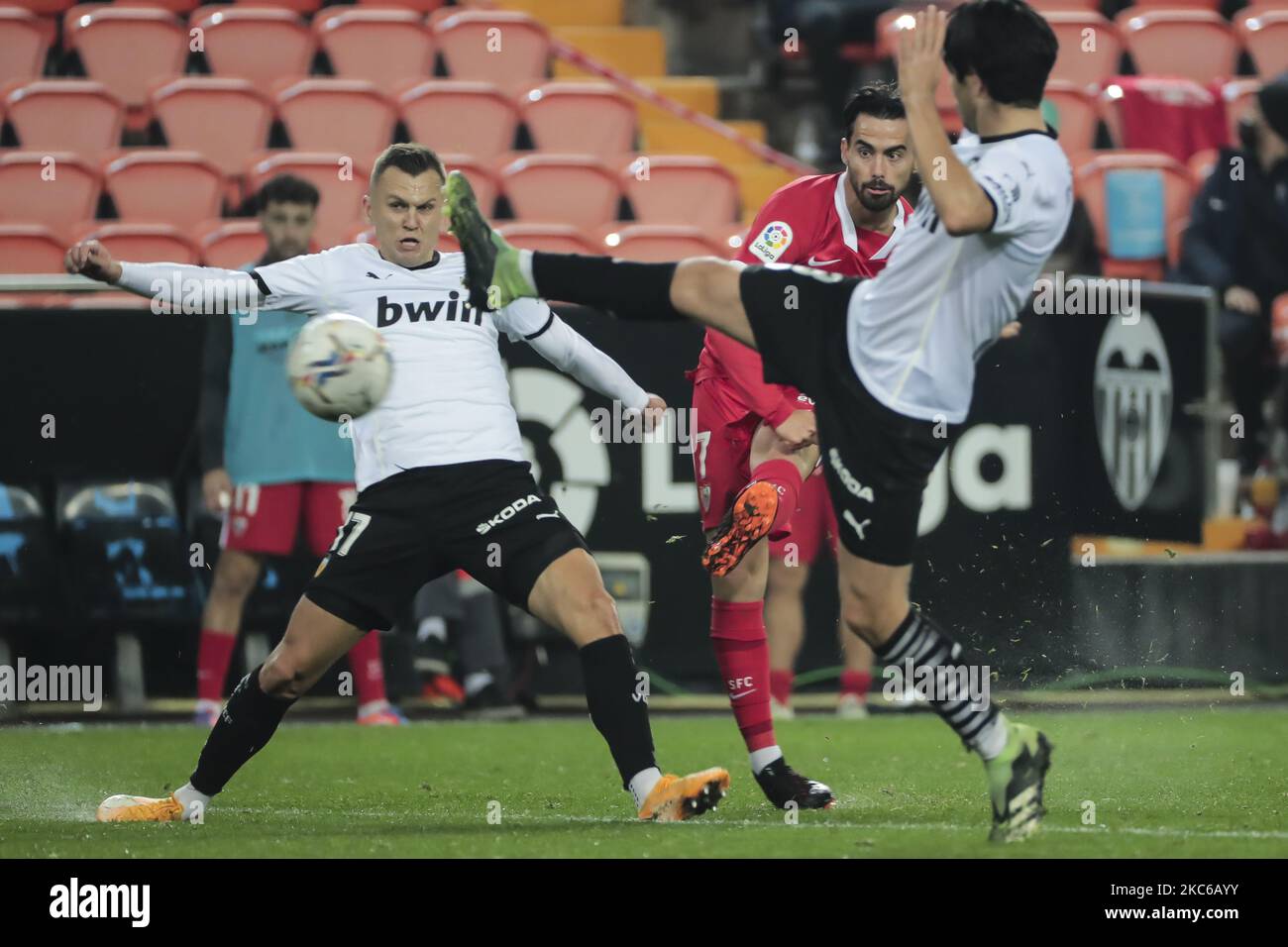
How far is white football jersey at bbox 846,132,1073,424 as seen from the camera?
4.75 meters

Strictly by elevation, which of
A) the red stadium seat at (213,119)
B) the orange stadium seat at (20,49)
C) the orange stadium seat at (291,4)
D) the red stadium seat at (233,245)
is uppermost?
the orange stadium seat at (291,4)

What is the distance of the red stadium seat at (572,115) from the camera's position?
1152 centimetres

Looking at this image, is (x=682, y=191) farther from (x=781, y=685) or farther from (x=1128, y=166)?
(x=781, y=685)

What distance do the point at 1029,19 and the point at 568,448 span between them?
4623 millimetres

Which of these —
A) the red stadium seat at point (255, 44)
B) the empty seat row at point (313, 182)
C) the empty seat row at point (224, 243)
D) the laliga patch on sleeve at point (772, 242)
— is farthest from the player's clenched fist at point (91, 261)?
the red stadium seat at point (255, 44)

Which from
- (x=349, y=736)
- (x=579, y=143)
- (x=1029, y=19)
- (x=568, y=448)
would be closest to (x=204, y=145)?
(x=579, y=143)

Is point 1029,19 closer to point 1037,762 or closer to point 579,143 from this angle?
point 1037,762

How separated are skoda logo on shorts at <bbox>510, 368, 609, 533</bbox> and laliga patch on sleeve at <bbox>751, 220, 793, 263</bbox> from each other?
3.09m

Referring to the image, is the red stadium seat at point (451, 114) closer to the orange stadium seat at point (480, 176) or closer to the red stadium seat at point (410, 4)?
the orange stadium seat at point (480, 176)

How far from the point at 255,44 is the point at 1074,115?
483 centimetres

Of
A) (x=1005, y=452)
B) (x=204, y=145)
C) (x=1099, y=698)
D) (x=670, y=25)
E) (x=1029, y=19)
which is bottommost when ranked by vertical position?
(x=1099, y=698)

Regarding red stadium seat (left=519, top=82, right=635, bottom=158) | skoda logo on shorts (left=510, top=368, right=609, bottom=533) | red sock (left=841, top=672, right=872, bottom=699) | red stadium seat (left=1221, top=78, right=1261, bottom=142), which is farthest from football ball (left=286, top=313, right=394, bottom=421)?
red stadium seat (left=1221, top=78, right=1261, bottom=142)

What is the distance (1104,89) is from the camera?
12.2 metres

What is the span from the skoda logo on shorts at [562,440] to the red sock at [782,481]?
3.09m
